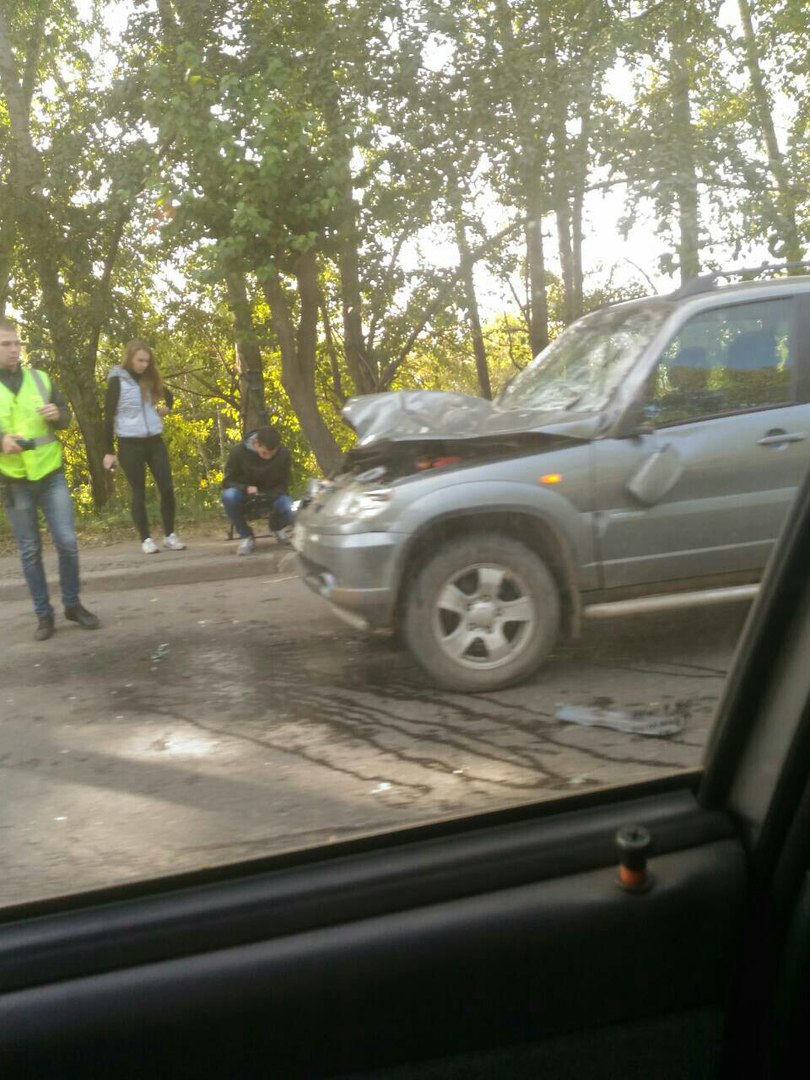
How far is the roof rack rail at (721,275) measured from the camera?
2090 millimetres

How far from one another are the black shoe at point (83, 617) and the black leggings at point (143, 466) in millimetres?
405

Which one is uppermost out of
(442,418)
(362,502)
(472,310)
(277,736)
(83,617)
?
(472,310)

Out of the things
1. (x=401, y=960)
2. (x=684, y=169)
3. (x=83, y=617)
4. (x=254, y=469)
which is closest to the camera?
(x=401, y=960)

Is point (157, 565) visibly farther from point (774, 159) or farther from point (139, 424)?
point (774, 159)

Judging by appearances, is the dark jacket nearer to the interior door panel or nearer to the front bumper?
the front bumper

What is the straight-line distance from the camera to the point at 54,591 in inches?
133

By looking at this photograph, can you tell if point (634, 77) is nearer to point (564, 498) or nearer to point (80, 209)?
point (564, 498)

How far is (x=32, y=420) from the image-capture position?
287 centimetres

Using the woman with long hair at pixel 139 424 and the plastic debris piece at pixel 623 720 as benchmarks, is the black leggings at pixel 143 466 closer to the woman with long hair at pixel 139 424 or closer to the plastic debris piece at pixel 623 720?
the woman with long hair at pixel 139 424

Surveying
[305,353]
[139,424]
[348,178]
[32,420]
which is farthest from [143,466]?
[348,178]

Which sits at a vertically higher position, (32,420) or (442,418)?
(32,420)

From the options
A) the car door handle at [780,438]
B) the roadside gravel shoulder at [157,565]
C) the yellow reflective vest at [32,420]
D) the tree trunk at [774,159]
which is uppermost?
the tree trunk at [774,159]

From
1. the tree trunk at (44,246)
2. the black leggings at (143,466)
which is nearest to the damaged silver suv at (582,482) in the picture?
the black leggings at (143,466)

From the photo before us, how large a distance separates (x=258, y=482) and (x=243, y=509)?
11.8 inches
